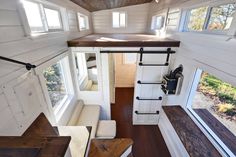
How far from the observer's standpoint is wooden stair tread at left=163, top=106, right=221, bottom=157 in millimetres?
1388

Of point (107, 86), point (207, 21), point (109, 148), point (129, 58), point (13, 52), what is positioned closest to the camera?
point (13, 52)

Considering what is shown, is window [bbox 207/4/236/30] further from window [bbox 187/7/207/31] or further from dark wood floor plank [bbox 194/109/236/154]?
dark wood floor plank [bbox 194/109/236/154]

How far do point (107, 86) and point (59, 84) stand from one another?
962 millimetres

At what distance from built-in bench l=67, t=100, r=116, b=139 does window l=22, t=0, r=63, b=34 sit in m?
1.52

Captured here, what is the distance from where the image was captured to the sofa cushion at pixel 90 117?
233 centimetres

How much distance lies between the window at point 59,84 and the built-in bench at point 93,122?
1.18 ft

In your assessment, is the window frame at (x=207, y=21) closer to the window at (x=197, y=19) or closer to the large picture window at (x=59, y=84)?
the window at (x=197, y=19)

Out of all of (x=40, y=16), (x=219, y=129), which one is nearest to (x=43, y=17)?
(x=40, y=16)

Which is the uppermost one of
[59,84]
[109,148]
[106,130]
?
[59,84]

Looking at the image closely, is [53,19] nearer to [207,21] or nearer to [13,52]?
[13,52]

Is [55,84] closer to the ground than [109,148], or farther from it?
farther from it

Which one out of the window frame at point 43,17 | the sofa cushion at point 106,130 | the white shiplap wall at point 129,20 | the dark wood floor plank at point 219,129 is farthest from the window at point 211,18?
the white shiplap wall at point 129,20

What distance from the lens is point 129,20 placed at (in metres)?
4.37

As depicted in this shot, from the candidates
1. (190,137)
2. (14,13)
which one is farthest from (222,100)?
(14,13)
